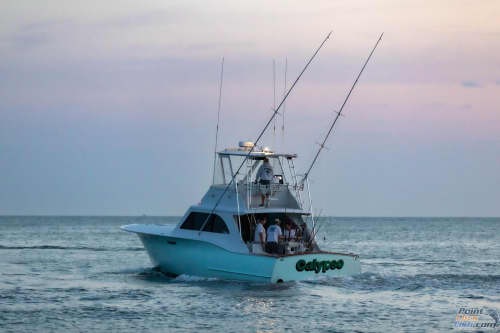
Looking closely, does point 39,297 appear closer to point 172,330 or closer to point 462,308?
point 172,330

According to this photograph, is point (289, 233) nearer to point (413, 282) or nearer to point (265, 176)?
point (265, 176)

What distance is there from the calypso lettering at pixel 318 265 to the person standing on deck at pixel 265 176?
290cm

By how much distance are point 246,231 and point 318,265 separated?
298 centimetres

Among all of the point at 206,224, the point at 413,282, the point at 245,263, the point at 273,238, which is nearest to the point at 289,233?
the point at 273,238

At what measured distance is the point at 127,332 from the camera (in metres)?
19.0

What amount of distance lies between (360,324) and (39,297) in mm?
9610

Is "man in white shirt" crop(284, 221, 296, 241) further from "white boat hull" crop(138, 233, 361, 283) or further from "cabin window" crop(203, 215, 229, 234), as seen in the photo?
"cabin window" crop(203, 215, 229, 234)

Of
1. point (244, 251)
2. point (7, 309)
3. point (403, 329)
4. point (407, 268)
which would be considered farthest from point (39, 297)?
point (407, 268)

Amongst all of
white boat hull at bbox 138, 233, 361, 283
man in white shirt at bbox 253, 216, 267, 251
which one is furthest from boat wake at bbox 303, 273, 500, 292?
man in white shirt at bbox 253, 216, 267, 251

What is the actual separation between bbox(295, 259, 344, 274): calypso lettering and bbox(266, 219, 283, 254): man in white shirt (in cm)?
116

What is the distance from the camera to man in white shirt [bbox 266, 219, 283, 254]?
25125 mm

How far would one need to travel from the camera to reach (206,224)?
2623 cm

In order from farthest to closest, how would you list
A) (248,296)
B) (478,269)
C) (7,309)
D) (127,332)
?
1. (478,269)
2. (248,296)
3. (7,309)
4. (127,332)

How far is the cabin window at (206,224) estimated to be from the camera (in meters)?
25.8
